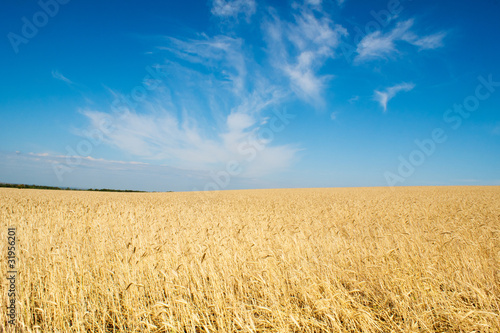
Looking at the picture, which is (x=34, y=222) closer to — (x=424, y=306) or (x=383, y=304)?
(x=383, y=304)

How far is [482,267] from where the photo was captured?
172 inches

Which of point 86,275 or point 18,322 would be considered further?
point 86,275

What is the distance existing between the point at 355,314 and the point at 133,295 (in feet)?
9.41

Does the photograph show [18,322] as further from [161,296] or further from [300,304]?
[300,304]

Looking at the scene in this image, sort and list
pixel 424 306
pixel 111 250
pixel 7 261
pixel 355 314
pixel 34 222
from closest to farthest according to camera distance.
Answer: pixel 355 314 → pixel 424 306 → pixel 7 261 → pixel 111 250 → pixel 34 222

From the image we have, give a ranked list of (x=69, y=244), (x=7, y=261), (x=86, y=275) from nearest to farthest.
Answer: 1. (x=86, y=275)
2. (x=7, y=261)
3. (x=69, y=244)

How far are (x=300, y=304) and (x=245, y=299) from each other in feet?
2.72

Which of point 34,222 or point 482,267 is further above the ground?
point 34,222

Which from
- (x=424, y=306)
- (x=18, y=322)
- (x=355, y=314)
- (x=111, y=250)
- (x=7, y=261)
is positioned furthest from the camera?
(x=111, y=250)

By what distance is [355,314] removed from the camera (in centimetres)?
264

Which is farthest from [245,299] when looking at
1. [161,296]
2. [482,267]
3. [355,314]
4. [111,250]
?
[482,267]

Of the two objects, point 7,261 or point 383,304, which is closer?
point 383,304

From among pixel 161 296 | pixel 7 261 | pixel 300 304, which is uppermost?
pixel 7 261

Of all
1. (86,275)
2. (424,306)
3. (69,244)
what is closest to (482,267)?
(424,306)
